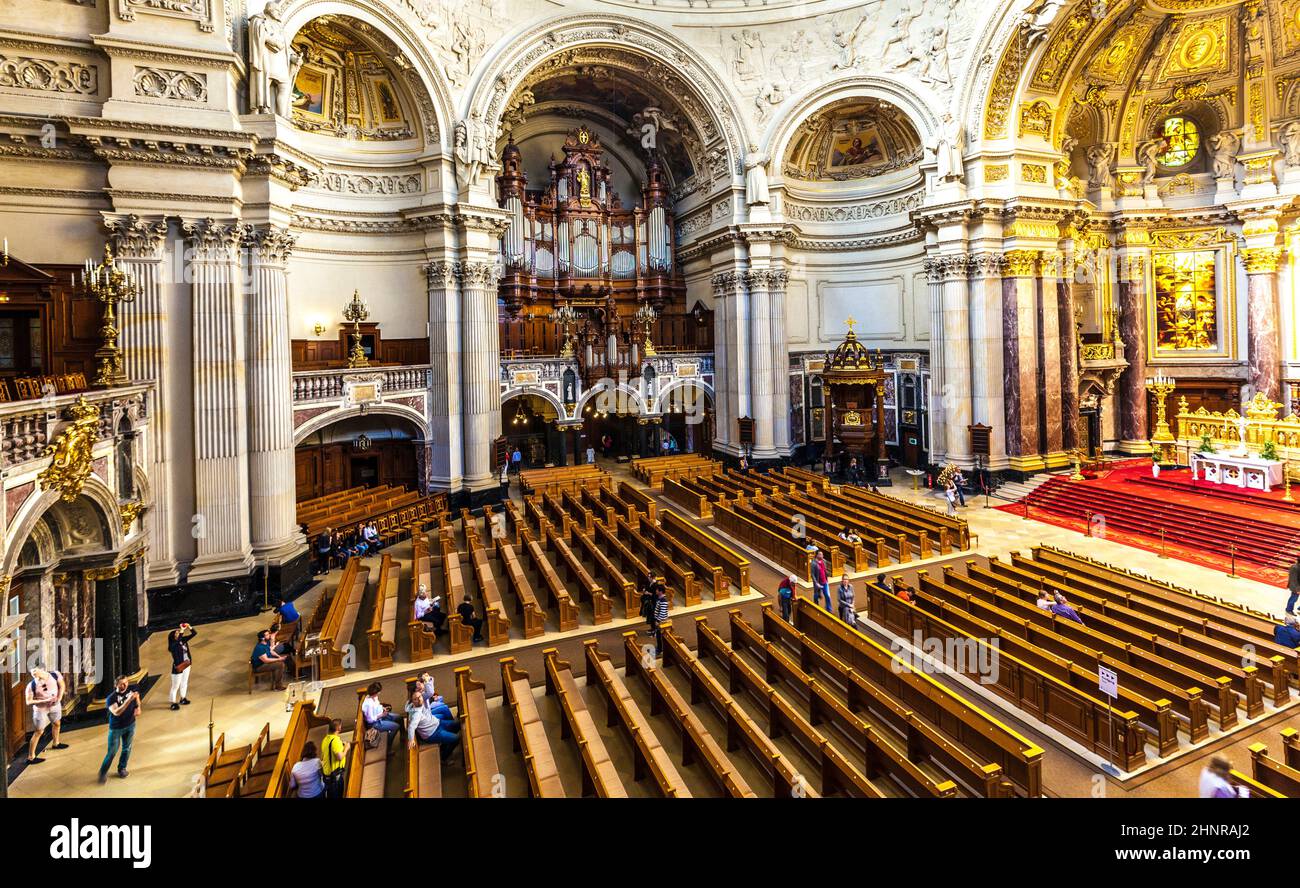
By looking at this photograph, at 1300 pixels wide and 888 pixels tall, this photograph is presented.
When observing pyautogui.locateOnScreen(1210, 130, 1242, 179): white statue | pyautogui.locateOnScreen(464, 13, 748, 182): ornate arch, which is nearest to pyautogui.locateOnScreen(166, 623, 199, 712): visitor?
pyautogui.locateOnScreen(464, 13, 748, 182): ornate arch

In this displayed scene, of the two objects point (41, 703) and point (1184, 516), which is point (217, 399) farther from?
point (1184, 516)

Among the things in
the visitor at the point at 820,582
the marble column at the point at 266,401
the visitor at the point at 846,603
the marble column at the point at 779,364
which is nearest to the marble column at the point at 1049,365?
the marble column at the point at 779,364

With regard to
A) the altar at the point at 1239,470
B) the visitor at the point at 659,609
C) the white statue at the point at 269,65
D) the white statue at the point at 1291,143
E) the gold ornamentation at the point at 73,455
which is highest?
the white statue at the point at 1291,143

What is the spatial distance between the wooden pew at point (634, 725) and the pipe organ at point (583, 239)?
63.0ft

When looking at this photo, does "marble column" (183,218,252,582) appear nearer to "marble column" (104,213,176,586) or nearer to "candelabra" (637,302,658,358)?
"marble column" (104,213,176,586)

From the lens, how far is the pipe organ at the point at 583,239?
2567cm

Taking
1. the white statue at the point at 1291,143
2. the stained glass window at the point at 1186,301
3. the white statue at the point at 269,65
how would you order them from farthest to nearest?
the stained glass window at the point at 1186,301, the white statue at the point at 1291,143, the white statue at the point at 269,65

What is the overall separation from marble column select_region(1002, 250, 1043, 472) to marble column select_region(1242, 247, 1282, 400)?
8322 mm

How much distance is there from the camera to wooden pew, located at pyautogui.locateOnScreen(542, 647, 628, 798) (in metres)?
6.25

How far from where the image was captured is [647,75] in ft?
80.2

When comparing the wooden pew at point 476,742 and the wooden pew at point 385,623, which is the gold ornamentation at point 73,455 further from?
the wooden pew at point 476,742

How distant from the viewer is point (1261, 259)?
22328 mm

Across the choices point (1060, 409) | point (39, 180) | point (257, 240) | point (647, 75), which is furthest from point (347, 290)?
point (1060, 409)

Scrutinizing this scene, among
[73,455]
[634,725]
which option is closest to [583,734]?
[634,725]
